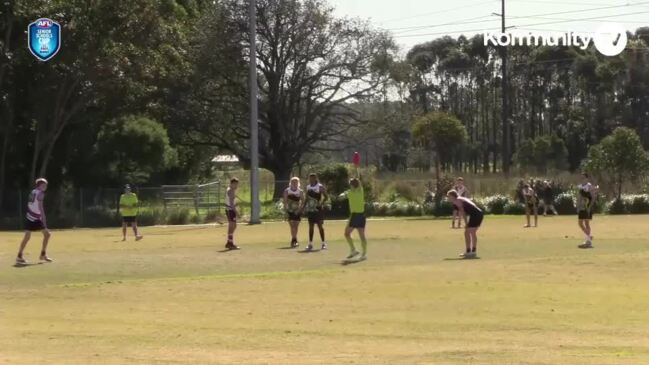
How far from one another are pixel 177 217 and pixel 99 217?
4045 millimetres

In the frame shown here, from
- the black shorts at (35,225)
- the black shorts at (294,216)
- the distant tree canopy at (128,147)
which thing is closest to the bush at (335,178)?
the distant tree canopy at (128,147)

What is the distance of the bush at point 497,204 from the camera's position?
47.6 metres

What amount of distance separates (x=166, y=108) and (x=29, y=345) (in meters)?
50.2

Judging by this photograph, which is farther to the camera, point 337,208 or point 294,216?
point 337,208

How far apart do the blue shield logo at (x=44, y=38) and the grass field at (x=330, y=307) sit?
69.3 feet

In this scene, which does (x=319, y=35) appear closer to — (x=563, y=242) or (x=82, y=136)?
(x=82, y=136)

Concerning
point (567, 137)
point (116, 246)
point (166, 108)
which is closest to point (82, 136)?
point (166, 108)

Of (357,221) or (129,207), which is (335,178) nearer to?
(129,207)

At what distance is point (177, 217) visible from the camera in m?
45.2

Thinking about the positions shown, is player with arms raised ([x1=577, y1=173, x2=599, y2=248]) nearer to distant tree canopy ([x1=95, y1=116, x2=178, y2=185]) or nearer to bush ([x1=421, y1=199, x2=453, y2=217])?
bush ([x1=421, y1=199, x2=453, y2=217])

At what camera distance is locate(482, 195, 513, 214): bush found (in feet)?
156

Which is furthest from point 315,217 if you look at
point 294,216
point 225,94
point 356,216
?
point 225,94

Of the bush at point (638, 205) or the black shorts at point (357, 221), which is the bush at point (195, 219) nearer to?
the bush at point (638, 205)

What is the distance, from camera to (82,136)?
5216cm
